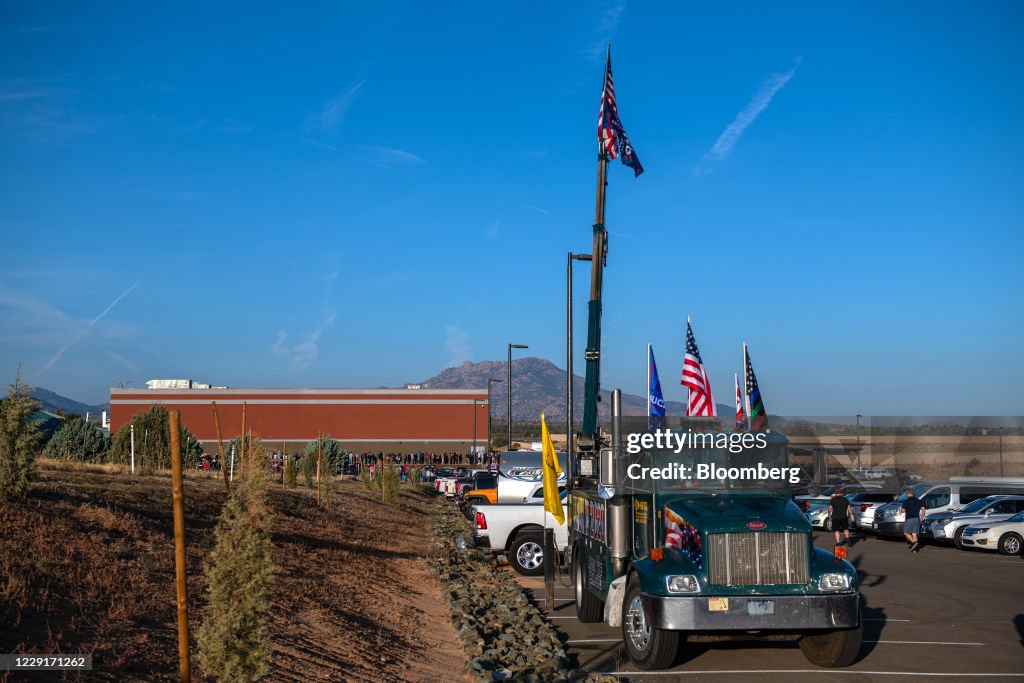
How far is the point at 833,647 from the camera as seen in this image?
10.4 meters

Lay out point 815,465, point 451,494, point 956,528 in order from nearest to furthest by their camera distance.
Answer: point 815,465
point 956,528
point 451,494

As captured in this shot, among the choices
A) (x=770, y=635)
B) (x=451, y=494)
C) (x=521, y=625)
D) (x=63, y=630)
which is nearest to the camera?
(x=63, y=630)

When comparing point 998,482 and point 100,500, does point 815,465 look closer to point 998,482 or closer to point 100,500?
point 100,500

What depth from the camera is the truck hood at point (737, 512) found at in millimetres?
9781

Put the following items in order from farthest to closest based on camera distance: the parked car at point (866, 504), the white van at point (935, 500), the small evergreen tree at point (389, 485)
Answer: the small evergreen tree at point (389, 485) → the parked car at point (866, 504) → the white van at point (935, 500)

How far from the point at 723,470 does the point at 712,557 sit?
A: 1.50 m

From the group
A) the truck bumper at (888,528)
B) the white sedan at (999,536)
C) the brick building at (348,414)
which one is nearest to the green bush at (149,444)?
the truck bumper at (888,528)

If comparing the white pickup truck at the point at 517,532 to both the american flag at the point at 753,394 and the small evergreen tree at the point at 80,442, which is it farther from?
the small evergreen tree at the point at 80,442

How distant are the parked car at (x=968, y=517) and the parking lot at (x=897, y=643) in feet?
23.8

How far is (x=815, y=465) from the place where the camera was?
11.0 metres

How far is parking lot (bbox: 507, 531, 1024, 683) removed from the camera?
10.3 meters

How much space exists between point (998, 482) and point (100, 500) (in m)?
30.5

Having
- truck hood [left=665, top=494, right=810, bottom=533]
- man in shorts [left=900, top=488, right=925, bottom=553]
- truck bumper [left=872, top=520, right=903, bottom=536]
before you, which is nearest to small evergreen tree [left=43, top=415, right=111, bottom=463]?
truck bumper [left=872, top=520, right=903, bottom=536]

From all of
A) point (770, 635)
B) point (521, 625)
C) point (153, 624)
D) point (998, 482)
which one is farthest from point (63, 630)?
point (998, 482)
